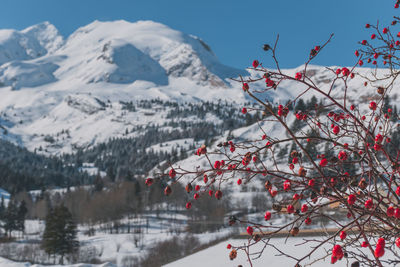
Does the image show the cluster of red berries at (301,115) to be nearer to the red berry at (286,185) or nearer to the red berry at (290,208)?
the red berry at (286,185)

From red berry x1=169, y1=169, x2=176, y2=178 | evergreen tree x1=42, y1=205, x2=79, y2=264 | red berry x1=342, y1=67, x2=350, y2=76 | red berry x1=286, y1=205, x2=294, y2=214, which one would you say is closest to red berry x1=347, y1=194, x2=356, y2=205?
red berry x1=286, y1=205, x2=294, y2=214

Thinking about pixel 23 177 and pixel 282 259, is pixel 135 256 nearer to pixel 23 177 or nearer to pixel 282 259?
pixel 282 259

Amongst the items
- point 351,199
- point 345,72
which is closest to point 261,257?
point 345,72

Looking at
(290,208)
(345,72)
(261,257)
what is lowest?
(261,257)

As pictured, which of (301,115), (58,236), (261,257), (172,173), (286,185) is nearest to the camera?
(286,185)

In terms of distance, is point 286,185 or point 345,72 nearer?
point 286,185

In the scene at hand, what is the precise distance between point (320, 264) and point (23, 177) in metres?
155

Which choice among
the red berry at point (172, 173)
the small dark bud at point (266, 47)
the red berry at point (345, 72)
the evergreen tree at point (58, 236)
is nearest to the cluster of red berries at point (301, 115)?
the red berry at point (345, 72)

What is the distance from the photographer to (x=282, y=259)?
10672mm

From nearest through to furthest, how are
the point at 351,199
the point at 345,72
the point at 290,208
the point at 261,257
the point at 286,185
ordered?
the point at 351,199 → the point at 290,208 → the point at 286,185 → the point at 345,72 → the point at 261,257

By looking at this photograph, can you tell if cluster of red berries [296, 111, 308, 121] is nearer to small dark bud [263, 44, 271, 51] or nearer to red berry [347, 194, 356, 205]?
small dark bud [263, 44, 271, 51]

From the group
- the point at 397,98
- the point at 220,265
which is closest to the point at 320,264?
the point at 220,265

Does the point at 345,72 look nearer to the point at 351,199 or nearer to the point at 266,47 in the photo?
the point at 266,47

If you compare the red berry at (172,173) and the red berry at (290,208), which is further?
the red berry at (172,173)
